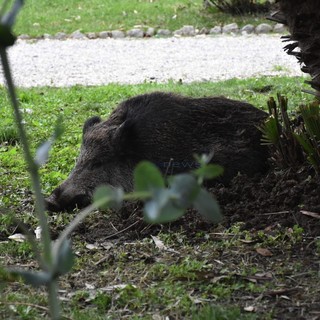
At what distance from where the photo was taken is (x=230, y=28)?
1652cm

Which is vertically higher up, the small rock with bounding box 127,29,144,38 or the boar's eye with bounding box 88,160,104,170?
the boar's eye with bounding box 88,160,104,170

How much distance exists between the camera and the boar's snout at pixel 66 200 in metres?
5.59

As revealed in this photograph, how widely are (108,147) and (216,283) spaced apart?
2236 mm

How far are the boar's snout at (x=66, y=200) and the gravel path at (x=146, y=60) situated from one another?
5.60m

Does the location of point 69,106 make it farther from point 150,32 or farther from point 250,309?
point 150,32

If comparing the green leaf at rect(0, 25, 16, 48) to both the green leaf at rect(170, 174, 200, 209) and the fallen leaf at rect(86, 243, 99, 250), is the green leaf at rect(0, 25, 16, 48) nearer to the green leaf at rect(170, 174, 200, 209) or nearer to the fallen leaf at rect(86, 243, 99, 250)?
the green leaf at rect(170, 174, 200, 209)

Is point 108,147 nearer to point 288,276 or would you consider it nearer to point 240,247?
point 240,247

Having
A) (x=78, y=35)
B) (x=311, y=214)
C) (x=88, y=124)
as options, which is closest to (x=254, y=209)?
(x=311, y=214)

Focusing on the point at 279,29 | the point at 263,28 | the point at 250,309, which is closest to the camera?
the point at 250,309

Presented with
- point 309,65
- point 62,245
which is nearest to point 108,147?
point 309,65

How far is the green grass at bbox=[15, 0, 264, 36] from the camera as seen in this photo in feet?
56.9

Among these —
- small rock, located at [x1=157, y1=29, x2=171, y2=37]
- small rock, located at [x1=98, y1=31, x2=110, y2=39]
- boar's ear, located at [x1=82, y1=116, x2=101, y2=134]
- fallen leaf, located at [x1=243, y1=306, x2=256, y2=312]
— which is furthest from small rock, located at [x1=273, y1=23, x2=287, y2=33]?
fallen leaf, located at [x1=243, y1=306, x2=256, y2=312]

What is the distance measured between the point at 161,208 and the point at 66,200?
13.5 ft

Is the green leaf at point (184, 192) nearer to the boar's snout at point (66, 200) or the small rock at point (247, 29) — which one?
the boar's snout at point (66, 200)
